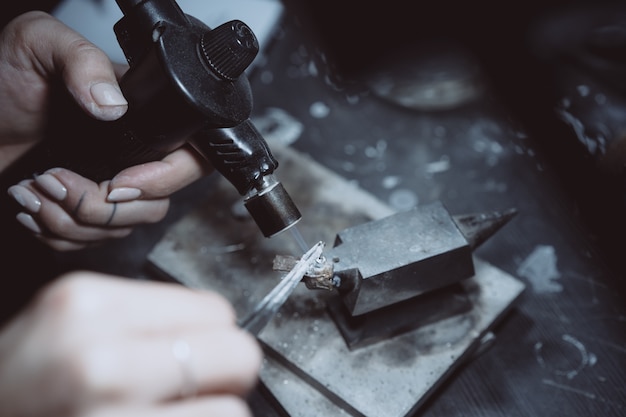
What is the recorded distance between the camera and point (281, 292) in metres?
0.73

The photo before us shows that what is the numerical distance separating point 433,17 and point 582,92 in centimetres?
52

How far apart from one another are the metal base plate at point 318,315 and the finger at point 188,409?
38 centimetres

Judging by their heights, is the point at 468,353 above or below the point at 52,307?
below

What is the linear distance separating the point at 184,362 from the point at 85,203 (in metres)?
0.67

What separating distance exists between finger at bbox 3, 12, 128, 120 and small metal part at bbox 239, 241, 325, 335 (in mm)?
415

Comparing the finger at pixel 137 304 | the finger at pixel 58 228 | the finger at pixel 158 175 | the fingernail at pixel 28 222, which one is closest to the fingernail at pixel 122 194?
the finger at pixel 158 175

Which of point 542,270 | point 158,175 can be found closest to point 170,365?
point 158,175

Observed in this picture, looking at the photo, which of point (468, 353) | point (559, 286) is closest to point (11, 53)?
point (468, 353)

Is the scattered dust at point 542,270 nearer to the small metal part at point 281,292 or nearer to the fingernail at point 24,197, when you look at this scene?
the small metal part at point 281,292

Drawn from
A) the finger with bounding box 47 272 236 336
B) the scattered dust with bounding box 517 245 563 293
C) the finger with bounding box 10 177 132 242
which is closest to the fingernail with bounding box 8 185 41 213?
the finger with bounding box 10 177 132 242

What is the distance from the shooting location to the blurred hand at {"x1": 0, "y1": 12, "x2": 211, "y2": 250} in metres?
0.91

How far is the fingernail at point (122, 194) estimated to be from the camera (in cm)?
96

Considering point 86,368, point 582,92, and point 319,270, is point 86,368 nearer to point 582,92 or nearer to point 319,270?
point 319,270

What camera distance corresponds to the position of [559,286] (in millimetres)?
989
